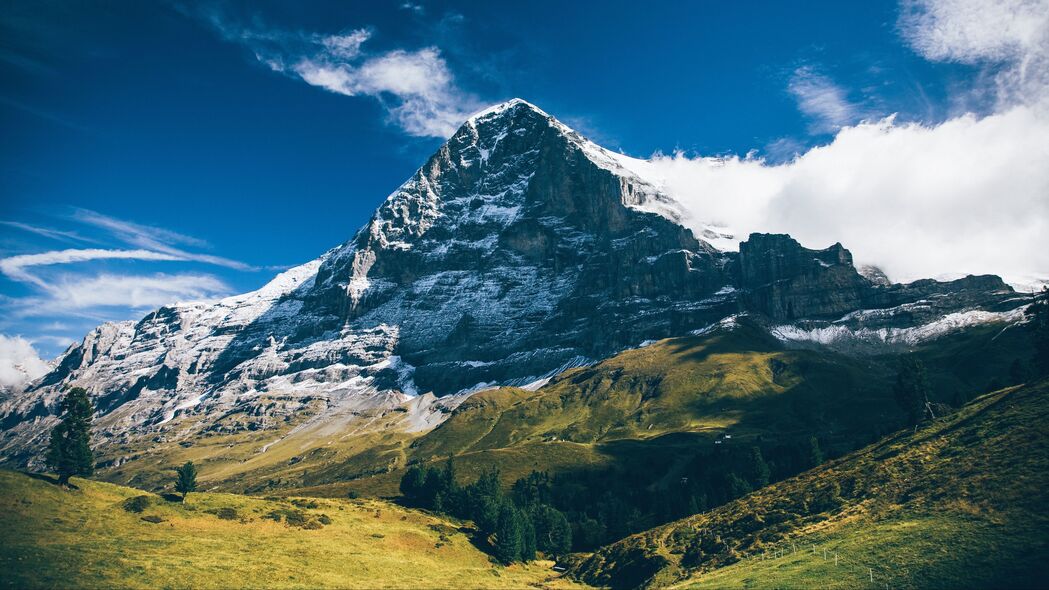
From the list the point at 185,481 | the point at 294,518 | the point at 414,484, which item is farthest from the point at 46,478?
the point at 414,484

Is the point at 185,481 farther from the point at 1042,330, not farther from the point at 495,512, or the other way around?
the point at 1042,330

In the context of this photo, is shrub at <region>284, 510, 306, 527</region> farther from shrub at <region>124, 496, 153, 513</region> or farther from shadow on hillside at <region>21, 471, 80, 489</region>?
shadow on hillside at <region>21, 471, 80, 489</region>

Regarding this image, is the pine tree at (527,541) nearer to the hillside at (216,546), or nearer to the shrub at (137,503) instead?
the hillside at (216,546)

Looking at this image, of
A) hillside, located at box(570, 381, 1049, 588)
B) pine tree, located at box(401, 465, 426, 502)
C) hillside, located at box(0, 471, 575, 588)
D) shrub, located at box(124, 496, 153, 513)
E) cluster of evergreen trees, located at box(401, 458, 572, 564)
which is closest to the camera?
hillside, located at box(570, 381, 1049, 588)

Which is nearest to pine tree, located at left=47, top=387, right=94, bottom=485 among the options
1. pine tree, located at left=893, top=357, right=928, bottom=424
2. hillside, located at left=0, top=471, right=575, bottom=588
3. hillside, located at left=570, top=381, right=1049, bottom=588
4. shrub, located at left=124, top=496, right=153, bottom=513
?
hillside, located at left=0, top=471, right=575, bottom=588

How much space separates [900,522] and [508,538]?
75302 millimetres

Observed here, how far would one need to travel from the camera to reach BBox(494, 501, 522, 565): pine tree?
120812 millimetres

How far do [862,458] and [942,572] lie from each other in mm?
46712

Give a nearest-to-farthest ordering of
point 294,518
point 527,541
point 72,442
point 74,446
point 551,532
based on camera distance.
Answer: point 74,446 < point 72,442 < point 294,518 < point 527,541 < point 551,532

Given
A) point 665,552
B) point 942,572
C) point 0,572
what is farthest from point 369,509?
point 942,572

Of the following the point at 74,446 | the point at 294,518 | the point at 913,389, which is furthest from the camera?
the point at 913,389

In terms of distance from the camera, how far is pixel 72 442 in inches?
3907

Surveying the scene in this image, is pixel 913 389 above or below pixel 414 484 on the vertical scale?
above

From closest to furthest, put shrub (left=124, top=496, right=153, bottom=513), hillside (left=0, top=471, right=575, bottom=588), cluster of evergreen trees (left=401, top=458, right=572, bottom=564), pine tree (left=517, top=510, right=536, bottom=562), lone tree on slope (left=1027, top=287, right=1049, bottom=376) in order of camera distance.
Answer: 1. hillside (left=0, top=471, right=575, bottom=588)
2. shrub (left=124, top=496, right=153, bottom=513)
3. lone tree on slope (left=1027, top=287, right=1049, bottom=376)
4. cluster of evergreen trees (left=401, top=458, right=572, bottom=564)
5. pine tree (left=517, top=510, right=536, bottom=562)
